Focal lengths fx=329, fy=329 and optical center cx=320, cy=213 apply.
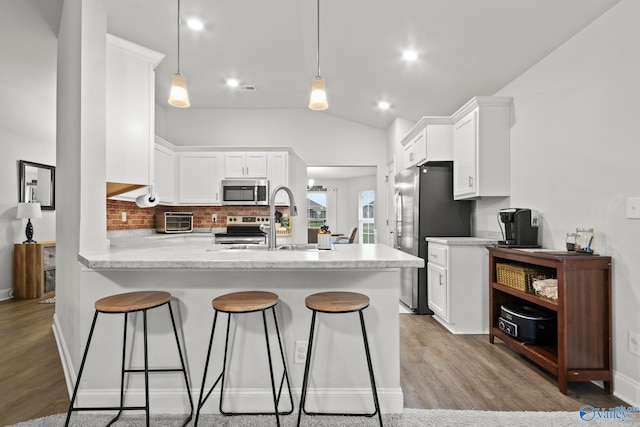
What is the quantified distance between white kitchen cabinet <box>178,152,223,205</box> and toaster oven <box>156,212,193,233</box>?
0.24 meters

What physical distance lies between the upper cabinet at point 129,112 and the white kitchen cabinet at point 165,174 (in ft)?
7.06

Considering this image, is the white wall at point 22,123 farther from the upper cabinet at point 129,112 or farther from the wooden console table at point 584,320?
the wooden console table at point 584,320

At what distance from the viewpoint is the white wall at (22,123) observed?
3.52 m

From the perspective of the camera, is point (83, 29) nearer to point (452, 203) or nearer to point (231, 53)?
point (231, 53)

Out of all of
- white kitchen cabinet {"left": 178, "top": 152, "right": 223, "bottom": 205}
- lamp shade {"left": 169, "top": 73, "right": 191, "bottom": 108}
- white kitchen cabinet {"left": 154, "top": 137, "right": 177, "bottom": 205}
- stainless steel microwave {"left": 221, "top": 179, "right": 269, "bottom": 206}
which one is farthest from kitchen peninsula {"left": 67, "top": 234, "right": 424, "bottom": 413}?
white kitchen cabinet {"left": 178, "top": 152, "right": 223, "bottom": 205}

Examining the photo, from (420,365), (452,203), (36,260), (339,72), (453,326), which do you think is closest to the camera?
(420,365)

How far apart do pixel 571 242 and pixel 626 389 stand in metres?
0.89

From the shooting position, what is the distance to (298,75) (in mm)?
4371

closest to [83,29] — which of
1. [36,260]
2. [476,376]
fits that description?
[476,376]

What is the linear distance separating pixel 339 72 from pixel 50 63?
3.31 metres

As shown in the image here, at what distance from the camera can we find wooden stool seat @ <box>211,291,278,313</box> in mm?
1543

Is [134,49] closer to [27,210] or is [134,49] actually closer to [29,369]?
[29,369]

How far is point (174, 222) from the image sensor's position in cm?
477

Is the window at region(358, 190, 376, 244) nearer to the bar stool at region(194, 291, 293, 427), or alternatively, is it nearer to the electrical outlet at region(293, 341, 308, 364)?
the electrical outlet at region(293, 341, 308, 364)
